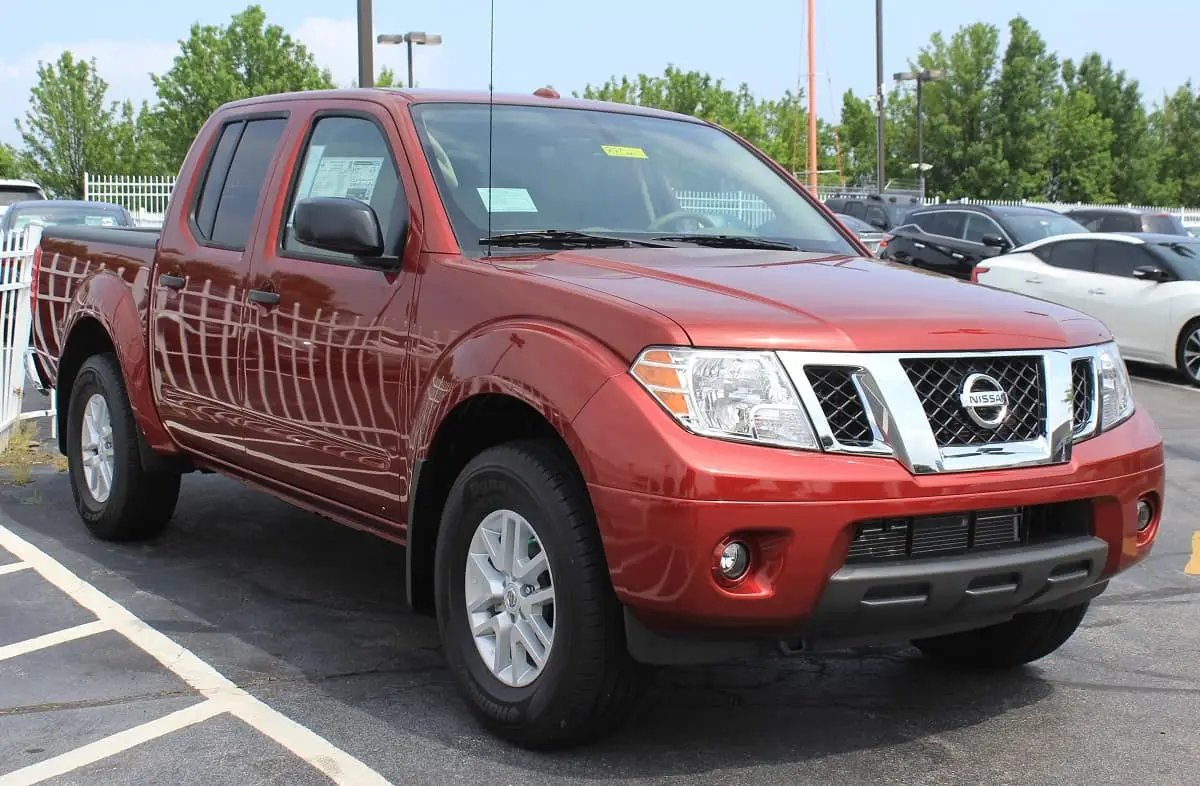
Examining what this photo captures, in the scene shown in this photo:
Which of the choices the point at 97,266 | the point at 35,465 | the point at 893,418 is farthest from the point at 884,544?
the point at 35,465

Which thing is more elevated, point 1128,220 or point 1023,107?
point 1023,107

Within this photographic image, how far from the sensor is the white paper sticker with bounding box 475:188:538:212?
4.61 metres

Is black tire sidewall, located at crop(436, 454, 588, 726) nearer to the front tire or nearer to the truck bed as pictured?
the front tire

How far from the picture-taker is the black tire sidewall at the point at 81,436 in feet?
20.6

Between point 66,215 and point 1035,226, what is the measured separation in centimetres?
1200

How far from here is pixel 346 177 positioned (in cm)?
506

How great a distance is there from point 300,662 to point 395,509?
26.8 inches

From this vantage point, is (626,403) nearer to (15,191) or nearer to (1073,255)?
(1073,255)

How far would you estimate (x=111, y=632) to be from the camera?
5.12m

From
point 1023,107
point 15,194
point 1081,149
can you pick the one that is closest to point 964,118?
point 1023,107

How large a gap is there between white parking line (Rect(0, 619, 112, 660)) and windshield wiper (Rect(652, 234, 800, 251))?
96.6 inches

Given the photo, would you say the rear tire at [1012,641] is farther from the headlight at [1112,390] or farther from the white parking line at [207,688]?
the white parking line at [207,688]

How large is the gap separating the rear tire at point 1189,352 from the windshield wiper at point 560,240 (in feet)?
34.0

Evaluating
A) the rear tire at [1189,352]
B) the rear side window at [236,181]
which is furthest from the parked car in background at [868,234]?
the rear side window at [236,181]
